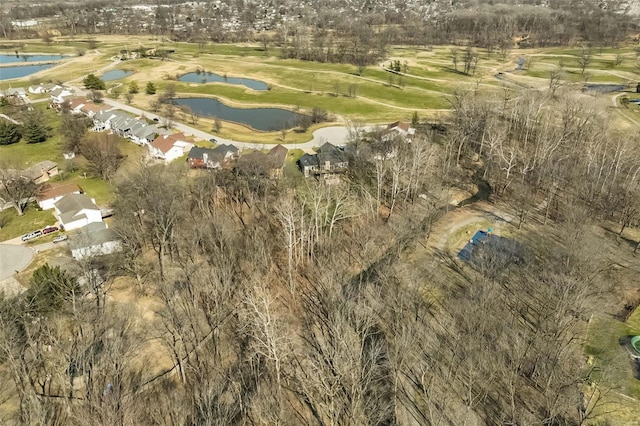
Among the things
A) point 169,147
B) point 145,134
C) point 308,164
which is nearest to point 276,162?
point 308,164

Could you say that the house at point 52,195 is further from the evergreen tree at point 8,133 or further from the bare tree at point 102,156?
the evergreen tree at point 8,133

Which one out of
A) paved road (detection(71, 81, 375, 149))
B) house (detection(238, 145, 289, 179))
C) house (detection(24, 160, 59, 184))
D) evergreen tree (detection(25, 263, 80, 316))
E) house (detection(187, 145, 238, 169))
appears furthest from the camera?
paved road (detection(71, 81, 375, 149))

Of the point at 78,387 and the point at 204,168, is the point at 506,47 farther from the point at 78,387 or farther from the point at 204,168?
the point at 78,387

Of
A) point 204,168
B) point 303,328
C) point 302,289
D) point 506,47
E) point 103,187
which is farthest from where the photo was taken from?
point 506,47

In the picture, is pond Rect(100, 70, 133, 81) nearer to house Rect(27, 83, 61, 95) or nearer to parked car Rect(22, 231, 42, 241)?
house Rect(27, 83, 61, 95)

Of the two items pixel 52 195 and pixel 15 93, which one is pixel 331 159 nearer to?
pixel 52 195

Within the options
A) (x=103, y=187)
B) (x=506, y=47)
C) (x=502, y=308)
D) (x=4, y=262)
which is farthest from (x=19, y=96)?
→ (x=506, y=47)

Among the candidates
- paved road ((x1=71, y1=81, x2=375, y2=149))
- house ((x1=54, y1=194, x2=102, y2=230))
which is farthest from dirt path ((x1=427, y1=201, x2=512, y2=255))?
house ((x1=54, y1=194, x2=102, y2=230))

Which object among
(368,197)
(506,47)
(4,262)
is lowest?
(4,262)
